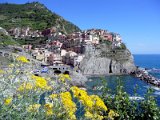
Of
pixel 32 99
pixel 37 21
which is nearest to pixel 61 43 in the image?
A: pixel 37 21

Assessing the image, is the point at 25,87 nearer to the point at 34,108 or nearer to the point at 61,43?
the point at 34,108

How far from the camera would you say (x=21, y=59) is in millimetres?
5598

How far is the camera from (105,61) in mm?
86750

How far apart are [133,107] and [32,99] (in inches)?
136

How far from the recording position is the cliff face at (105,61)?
271 feet

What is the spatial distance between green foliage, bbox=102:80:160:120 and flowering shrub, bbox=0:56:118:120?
2.27 metres

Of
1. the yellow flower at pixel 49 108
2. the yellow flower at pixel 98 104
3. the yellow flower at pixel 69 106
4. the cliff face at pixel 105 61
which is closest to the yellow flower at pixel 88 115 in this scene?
the yellow flower at pixel 69 106

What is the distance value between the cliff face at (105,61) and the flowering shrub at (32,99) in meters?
75.1

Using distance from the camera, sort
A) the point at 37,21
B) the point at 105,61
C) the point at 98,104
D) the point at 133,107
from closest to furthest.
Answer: the point at 98,104 < the point at 133,107 < the point at 105,61 < the point at 37,21

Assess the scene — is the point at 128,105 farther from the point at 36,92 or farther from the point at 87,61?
the point at 87,61

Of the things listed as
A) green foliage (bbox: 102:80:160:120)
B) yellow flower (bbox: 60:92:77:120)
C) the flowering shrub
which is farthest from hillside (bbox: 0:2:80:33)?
yellow flower (bbox: 60:92:77:120)

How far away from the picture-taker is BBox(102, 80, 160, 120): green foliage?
307 inches

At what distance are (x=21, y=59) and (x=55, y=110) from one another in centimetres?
106

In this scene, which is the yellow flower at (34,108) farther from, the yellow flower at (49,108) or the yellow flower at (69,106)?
the yellow flower at (69,106)
